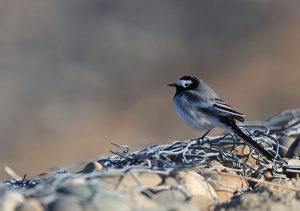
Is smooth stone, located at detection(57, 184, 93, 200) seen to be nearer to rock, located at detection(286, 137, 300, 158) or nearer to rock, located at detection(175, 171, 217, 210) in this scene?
rock, located at detection(175, 171, 217, 210)

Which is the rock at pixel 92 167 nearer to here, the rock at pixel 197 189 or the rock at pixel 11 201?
the rock at pixel 197 189

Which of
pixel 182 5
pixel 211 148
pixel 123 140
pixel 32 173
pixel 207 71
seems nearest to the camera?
pixel 211 148

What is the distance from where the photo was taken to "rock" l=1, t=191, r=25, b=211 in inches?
177

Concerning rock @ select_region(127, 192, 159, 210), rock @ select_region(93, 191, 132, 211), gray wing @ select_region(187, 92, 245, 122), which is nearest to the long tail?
gray wing @ select_region(187, 92, 245, 122)

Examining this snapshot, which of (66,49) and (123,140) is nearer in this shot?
(123,140)

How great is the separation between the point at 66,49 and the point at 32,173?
35.2 ft

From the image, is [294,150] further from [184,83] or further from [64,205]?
[64,205]

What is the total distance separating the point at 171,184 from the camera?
4.96 metres

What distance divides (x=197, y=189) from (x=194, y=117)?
2.09 meters

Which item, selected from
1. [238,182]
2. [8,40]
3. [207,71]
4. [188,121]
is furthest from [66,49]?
[238,182]

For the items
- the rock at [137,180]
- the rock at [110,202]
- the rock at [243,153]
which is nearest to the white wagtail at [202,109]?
the rock at [243,153]

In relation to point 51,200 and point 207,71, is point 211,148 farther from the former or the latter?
point 207,71

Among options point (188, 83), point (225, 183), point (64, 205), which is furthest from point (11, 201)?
point (188, 83)

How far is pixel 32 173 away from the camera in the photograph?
15.5 m
